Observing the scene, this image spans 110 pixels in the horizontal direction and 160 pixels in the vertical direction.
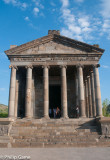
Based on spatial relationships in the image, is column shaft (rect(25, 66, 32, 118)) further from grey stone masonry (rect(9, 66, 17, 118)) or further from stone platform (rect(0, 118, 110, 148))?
grey stone masonry (rect(9, 66, 17, 118))

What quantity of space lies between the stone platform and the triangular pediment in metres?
9.18

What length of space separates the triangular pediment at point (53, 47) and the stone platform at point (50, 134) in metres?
9.18

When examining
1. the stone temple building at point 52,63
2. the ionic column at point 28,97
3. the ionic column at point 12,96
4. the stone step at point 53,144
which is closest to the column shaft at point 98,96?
the stone temple building at point 52,63

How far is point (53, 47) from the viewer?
2323cm

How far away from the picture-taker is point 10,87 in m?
21.3

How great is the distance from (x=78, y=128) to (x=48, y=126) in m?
3.07

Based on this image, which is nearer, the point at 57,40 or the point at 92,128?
the point at 92,128

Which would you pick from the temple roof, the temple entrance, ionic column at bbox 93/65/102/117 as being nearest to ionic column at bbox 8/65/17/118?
the temple roof

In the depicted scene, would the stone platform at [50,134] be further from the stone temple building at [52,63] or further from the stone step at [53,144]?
the stone temple building at [52,63]

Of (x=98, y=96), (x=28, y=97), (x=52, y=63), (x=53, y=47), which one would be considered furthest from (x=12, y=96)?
(x=98, y=96)

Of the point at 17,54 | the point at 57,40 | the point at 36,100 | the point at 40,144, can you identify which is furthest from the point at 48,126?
the point at 57,40

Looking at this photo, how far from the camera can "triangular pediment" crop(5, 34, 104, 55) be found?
22.8 meters

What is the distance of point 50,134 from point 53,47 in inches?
479

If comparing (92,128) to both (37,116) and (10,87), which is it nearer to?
(37,116)
